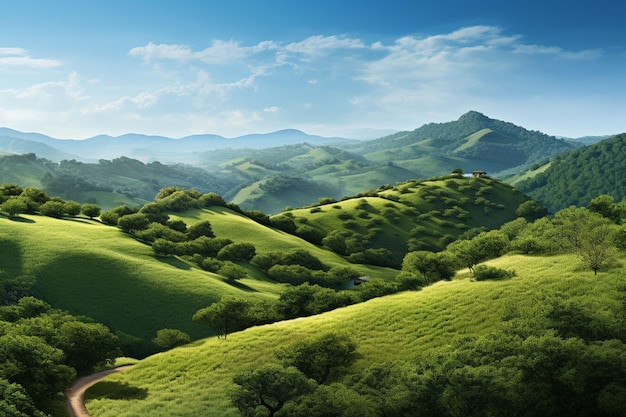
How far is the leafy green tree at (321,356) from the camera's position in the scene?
55281 mm

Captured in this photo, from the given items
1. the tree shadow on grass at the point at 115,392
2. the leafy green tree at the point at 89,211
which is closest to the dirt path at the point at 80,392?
the tree shadow on grass at the point at 115,392

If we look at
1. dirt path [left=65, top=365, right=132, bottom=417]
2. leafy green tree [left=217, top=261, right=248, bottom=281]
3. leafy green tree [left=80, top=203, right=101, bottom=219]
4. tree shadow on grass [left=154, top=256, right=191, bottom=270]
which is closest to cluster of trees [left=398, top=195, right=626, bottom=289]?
leafy green tree [left=217, top=261, right=248, bottom=281]

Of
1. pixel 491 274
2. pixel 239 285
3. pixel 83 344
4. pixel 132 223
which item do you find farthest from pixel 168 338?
pixel 132 223

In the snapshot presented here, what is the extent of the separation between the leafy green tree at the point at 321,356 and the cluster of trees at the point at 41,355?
2385cm

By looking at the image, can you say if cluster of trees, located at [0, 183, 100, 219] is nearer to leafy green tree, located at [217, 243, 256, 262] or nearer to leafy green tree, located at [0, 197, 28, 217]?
leafy green tree, located at [0, 197, 28, 217]

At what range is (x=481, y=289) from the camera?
71.3m

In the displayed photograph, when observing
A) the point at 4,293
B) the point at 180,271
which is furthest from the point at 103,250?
the point at 4,293

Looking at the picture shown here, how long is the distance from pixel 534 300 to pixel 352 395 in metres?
30.8

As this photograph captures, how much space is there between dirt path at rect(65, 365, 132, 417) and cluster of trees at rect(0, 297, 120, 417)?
1519 mm

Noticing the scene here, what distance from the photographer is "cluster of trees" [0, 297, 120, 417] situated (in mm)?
41969

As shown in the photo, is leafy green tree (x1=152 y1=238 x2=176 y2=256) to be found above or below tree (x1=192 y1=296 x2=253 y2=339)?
above

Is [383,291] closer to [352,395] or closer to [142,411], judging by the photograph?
[352,395]

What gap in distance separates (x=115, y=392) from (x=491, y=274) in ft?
181

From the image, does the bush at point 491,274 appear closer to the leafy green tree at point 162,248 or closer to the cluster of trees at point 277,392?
the cluster of trees at point 277,392
